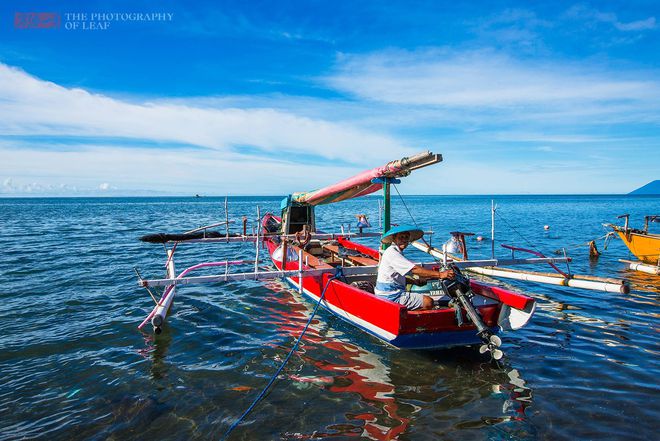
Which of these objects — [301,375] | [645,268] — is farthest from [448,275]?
[645,268]

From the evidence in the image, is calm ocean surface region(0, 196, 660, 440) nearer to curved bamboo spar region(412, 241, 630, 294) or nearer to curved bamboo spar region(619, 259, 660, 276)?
curved bamboo spar region(412, 241, 630, 294)

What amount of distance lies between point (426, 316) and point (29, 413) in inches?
258

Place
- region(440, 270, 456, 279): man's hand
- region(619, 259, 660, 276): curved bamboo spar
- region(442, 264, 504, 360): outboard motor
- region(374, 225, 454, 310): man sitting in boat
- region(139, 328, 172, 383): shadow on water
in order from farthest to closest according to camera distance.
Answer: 1. region(619, 259, 660, 276): curved bamboo spar
2. region(139, 328, 172, 383): shadow on water
3. region(374, 225, 454, 310): man sitting in boat
4. region(440, 270, 456, 279): man's hand
5. region(442, 264, 504, 360): outboard motor

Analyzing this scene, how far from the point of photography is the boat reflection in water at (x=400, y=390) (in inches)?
224

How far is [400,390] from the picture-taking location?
668cm

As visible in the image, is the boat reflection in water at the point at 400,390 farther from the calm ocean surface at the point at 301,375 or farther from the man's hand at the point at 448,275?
the man's hand at the point at 448,275

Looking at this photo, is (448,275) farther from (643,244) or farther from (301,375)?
(643,244)

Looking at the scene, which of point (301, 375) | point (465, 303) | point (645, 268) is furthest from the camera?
point (645, 268)

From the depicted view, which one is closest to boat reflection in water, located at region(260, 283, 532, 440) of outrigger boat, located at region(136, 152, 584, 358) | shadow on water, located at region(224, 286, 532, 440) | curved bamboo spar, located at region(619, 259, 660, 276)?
shadow on water, located at region(224, 286, 532, 440)

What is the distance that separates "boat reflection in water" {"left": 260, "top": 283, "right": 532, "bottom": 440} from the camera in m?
5.70

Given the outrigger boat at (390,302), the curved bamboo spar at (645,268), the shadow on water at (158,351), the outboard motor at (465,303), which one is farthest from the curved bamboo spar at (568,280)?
the shadow on water at (158,351)

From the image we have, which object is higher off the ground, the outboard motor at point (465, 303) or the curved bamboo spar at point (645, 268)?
the outboard motor at point (465, 303)

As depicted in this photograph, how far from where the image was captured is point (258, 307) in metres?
11.5

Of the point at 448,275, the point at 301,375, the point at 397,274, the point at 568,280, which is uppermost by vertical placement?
the point at 448,275
